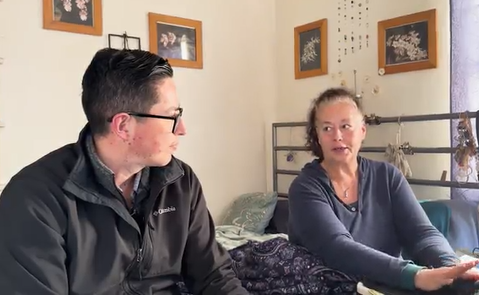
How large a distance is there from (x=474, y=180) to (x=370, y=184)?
0.86 metres

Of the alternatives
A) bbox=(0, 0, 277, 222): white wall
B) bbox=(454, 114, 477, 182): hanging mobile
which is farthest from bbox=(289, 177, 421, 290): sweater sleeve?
bbox=(0, 0, 277, 222): white wall

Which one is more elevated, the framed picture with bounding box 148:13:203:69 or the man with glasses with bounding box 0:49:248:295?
the framed picture with bounding box 148:13:203:69

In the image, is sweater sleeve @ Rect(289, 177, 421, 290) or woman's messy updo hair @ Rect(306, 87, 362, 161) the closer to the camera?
sweater sleeve @ Rect(289, 177, 421, 290)

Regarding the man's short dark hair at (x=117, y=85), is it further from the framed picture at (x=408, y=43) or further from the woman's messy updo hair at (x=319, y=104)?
the framed picture at (x=408, y=43)

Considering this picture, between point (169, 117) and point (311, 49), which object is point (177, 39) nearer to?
point (311, 49)

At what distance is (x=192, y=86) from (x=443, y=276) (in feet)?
7.42

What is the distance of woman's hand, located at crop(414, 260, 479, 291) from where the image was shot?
1.25 m

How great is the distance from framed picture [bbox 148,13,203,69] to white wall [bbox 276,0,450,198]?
0.64 metres

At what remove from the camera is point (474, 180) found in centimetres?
230

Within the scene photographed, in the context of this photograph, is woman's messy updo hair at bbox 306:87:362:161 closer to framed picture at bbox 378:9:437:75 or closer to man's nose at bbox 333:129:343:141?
man's nose at bbox 333:129:343:141

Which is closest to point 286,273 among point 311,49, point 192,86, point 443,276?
point 443,276

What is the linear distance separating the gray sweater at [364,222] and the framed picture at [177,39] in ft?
5.42

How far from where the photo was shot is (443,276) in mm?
1260

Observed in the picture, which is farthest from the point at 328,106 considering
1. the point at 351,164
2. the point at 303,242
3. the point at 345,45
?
the point at 345,45
